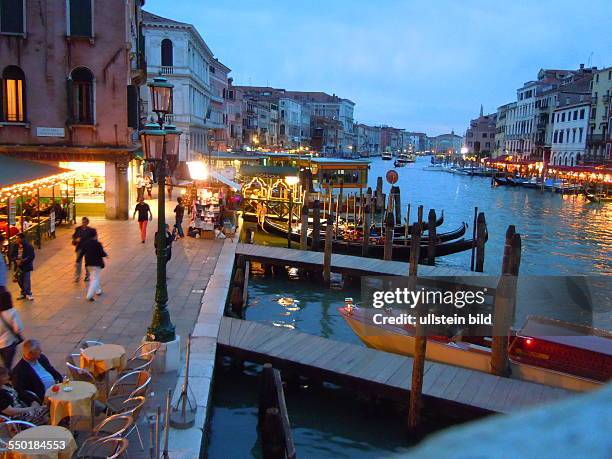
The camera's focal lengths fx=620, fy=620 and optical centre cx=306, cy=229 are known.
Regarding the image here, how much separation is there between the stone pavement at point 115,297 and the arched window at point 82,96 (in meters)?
4.17

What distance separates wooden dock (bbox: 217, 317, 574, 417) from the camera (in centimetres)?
838

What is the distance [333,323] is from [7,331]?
818 cm

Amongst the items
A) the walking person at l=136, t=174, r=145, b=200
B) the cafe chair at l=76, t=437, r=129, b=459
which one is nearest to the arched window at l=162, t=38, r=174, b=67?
the walking person at l=136, t=174, r=145, b=200

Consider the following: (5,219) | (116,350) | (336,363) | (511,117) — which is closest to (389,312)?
(336,363)

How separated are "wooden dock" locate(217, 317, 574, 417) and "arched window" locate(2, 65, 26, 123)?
39.7ft

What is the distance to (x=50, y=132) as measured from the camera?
18844mm

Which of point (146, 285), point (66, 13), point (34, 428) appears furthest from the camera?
point (66, 13)

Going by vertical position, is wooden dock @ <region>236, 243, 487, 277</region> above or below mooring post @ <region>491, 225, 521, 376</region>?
below

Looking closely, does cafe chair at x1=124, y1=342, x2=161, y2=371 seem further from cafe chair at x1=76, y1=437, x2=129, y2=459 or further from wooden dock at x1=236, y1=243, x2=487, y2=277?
wooden dock at x1=236, y1=243, x2=487, y2=277

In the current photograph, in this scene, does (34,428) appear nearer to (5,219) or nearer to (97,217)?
(5,219)

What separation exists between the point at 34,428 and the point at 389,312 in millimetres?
7291

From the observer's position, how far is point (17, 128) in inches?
735

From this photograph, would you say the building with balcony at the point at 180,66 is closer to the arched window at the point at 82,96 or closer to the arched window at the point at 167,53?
the arched window at the point at 167,53

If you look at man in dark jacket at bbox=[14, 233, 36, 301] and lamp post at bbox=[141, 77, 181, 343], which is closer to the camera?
lamp post at bbox=[141, 77, 181, 343]
